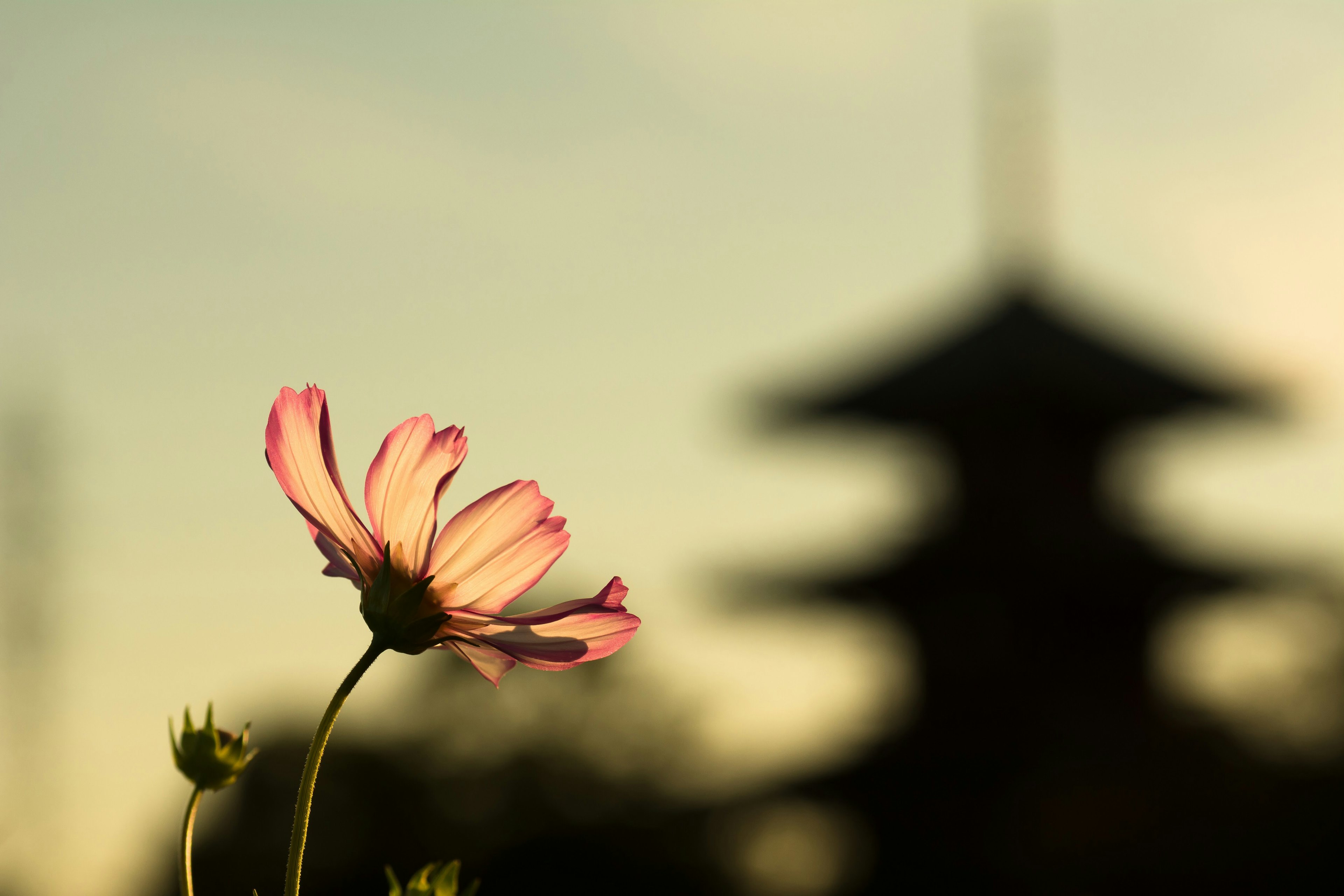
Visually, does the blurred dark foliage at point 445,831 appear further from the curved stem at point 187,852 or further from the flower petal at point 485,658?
the curved stem at point 187,852

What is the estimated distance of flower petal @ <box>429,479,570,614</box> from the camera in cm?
89

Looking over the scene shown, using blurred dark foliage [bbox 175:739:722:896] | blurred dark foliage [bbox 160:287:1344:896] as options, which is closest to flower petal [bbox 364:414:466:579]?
blurred dark foliage [bbox 160:287:1344:896]

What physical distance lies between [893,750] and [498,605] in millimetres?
13940

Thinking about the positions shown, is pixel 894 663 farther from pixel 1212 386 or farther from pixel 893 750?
pixel 1212 386

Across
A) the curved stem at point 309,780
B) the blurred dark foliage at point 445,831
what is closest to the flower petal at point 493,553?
the curved stem at point 309,780

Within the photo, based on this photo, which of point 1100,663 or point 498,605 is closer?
point 498,605

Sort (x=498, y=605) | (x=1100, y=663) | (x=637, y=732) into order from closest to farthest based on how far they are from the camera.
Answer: (x=498, y=605) < (x=1100, y=663) < (x=637, y=732)

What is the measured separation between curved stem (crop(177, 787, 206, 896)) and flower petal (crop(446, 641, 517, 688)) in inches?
6.6

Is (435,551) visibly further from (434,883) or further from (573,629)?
(434,883)

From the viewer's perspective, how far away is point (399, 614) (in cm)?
90

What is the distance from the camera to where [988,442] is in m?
14.7

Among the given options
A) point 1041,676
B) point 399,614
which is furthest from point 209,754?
point 1041,676

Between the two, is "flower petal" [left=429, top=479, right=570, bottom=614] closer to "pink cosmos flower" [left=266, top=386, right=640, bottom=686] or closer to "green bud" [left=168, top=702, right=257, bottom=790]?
"pink cosmos flower" [left=266, top=386, right=640, bottom=686]

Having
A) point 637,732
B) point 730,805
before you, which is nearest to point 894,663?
point 730,805
